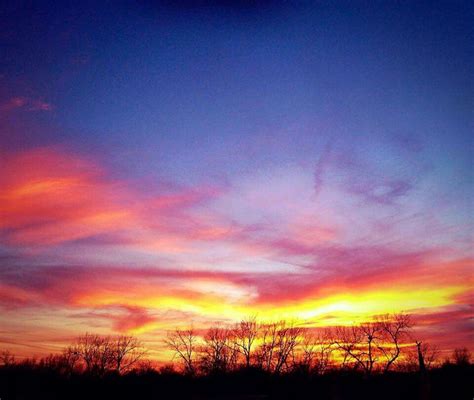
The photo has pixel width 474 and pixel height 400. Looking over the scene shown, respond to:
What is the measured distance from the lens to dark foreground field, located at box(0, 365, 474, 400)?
37.8m

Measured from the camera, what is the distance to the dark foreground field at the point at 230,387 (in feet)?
124

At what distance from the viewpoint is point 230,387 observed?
1950 inches

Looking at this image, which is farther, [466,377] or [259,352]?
[259,352]

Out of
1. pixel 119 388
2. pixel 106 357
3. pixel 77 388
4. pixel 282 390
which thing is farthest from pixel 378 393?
pixel 106 357

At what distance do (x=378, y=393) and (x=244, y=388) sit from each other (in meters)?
15.7

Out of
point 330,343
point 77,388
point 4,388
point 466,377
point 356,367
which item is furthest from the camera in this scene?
point 330,343

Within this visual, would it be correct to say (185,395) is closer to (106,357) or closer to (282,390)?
(282,390)

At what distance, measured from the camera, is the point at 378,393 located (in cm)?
4972

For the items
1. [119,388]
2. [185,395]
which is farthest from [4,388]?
[185,395]

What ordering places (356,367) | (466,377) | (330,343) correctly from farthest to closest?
1. (330,343)
2. (356,367)
3. (466,377)

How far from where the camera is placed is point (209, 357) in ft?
268

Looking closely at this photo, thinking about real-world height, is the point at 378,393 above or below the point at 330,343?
below

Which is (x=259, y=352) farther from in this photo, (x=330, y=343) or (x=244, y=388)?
(x=244, y=388)

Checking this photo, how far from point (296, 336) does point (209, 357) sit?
676 inches
